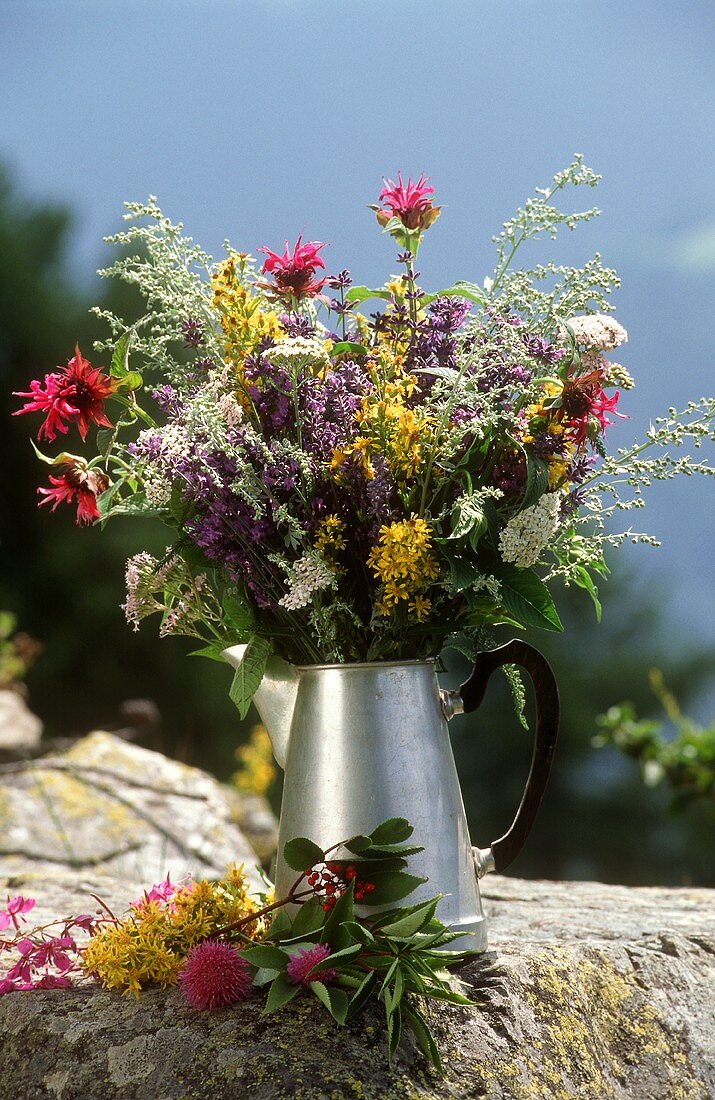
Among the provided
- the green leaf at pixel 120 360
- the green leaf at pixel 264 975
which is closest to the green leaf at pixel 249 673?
the green leaf at pixel 264 975

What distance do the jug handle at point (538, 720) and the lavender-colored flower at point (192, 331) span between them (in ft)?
2.17

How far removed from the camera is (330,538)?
4.55ft

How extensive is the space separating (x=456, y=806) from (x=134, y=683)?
321 inches

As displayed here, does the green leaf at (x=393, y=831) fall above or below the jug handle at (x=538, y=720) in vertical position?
A: below

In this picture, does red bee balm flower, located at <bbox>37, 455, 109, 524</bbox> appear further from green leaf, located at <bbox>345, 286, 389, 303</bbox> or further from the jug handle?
the jug handle

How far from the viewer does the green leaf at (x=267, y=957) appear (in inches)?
50.6

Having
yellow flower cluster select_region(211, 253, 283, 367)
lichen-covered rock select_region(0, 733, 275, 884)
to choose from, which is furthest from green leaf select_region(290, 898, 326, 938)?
lichen-covered rock select_region(0, 733, 275, 884)

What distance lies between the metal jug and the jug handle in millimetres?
57

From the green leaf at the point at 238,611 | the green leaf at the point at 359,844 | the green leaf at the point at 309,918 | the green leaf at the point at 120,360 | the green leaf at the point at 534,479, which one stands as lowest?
the green leaf at the point at 309,918

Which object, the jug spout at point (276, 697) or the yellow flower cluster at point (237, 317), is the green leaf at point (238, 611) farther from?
the yellow flower cluster at point (237, 317)

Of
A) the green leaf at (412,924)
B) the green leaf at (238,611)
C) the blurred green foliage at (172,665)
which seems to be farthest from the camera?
the blurred green foliage at (172,665)

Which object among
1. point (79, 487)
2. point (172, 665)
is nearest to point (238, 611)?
point (79, 487)

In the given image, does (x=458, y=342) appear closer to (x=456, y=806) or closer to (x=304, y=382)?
(x=304, y=382)

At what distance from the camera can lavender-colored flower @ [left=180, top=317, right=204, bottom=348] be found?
1541 mm
